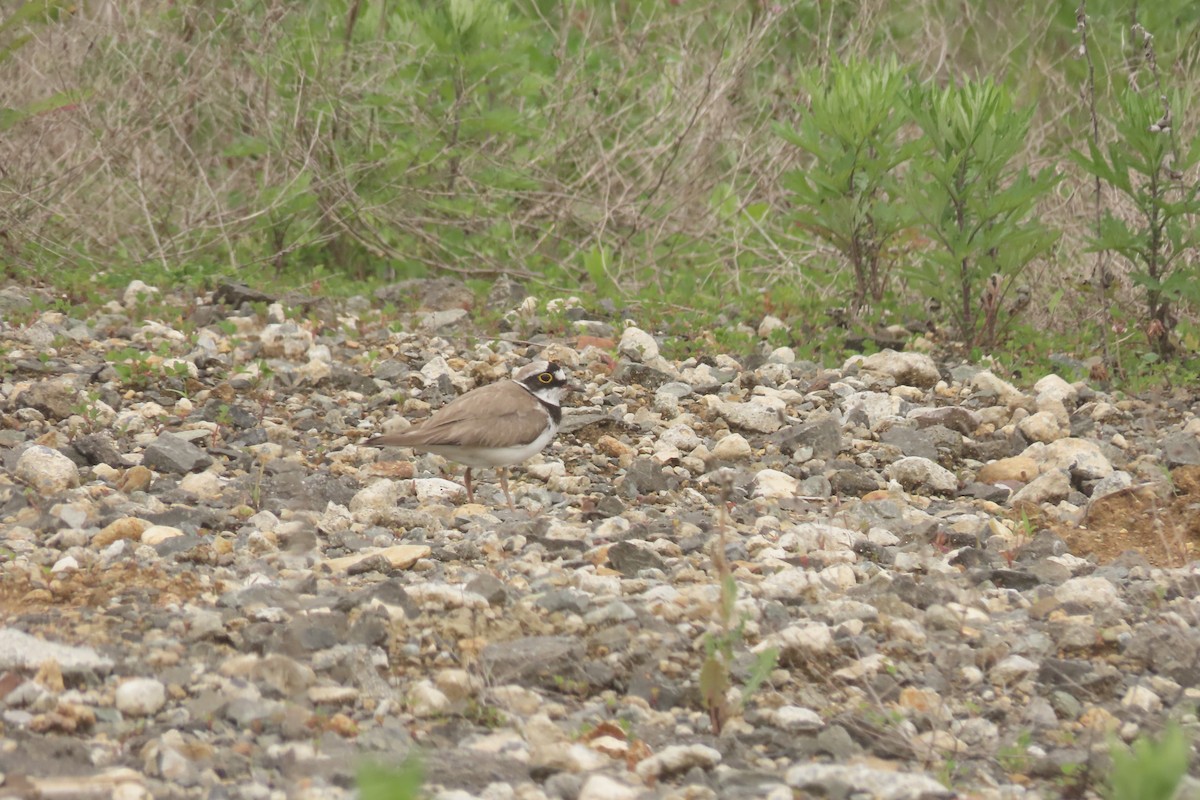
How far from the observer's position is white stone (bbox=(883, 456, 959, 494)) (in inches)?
278

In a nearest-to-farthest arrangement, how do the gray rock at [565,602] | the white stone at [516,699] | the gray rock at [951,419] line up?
1. the white stone at [516,699]
2. the gray rock at [565,602]
3. the gray rock at [951,419]

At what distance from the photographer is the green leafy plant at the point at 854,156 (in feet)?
27.7

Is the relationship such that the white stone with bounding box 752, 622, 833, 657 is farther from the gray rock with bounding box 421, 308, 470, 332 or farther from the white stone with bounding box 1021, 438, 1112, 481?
the gray rock with bounding box 421, 308, 470, 332

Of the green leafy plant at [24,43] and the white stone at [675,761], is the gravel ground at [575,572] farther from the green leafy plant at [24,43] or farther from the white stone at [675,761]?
the green leafy plant at [24,43]

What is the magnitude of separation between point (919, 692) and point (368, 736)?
1692 millimetres

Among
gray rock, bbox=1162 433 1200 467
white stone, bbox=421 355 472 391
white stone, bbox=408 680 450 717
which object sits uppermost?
gray rock, bbox=1162 433 1200 467

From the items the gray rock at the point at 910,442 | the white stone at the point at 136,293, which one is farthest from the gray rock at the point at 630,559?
the white stone at the point at 136,293

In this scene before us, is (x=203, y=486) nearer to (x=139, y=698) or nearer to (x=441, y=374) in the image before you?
(x=441, y=374)

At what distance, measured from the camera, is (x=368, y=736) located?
397 cm

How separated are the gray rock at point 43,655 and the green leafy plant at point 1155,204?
595cm

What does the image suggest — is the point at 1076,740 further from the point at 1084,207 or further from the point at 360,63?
the point at 360,63

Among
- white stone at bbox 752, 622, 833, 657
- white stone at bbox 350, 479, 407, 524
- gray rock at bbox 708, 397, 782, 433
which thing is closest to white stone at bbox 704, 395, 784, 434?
gray rock at bbox 708, 397, 782, 433

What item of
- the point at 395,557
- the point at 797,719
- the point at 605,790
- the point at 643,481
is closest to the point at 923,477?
the point at 643,481

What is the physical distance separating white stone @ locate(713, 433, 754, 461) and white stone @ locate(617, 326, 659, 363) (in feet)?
4.86
